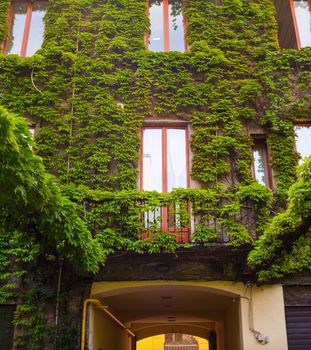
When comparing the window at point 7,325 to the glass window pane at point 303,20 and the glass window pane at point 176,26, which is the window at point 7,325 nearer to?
the glass window pane at point 176,26

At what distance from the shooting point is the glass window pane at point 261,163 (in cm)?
1111

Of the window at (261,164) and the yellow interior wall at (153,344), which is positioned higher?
the window at (261,164)

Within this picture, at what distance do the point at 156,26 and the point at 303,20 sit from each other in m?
4.23

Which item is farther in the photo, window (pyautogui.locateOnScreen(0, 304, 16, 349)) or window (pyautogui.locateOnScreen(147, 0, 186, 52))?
window (pyautogui.locateOnScreen(147, 0, 186, 52))

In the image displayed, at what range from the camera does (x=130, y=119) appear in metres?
11.4

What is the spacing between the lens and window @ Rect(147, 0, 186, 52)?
12.6m

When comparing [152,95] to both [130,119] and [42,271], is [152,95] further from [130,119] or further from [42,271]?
[42,271]

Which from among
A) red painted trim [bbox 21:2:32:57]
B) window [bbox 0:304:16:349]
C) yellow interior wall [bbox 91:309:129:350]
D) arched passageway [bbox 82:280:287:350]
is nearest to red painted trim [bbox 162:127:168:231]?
arched passageway [bbox 82:280:287:350]

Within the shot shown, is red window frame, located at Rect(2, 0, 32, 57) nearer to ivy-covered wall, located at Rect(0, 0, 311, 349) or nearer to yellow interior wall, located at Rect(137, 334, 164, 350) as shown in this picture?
ivy-covered wall, located at Rect(0, 0, 311, 349)

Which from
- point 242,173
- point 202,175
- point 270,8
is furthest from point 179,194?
point 270,8

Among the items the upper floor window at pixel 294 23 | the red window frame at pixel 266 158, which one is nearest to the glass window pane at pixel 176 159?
the red window frame at pixel 266 158

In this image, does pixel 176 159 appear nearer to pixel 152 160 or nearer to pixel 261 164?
pixel 152 160

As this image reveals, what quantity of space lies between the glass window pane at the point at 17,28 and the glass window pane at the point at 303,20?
7.87m

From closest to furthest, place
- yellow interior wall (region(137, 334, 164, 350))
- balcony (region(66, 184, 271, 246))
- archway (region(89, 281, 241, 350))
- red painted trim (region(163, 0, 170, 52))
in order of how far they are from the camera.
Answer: balcony (region(66, 184, 271, 246)) → archway (region(89, 281, 241, 350)) → red painted trim (region(163, 0, 170, 52)) → yellow interior wall (region(137, 334, 164, 350))
